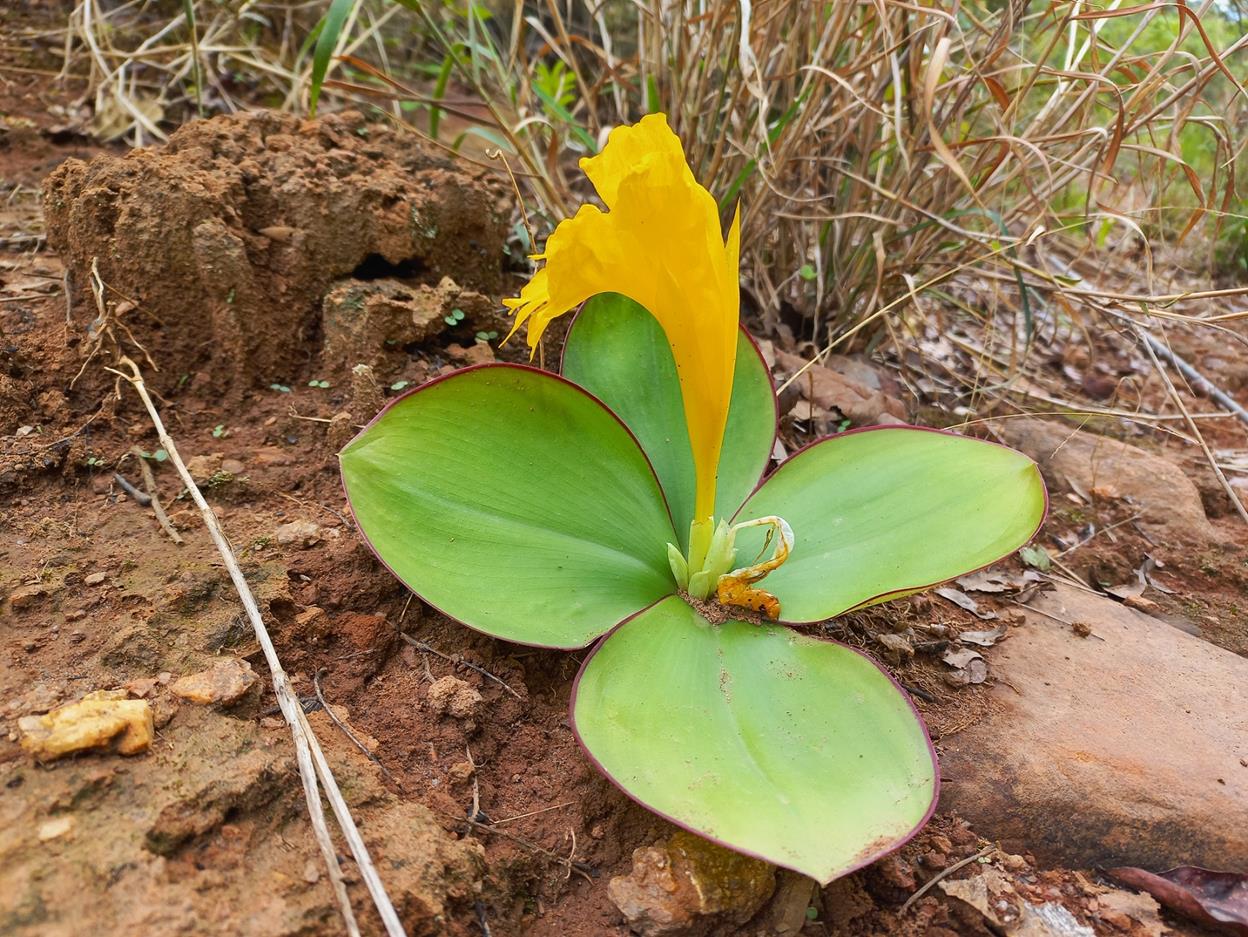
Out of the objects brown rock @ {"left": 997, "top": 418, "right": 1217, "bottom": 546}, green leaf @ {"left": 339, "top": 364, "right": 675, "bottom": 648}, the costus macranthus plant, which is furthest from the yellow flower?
brown rock @ {"left": 997, "top": 418, "right": 1217, "bottom": 546}

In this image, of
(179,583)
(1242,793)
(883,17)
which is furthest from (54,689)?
(883,17)

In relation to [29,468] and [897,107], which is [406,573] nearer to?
[29,468]

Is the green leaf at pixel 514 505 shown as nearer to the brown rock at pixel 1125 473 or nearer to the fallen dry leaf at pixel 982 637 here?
the fallen dry leaf at pixel 982 637

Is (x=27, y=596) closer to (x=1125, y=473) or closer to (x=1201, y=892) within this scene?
(x=1201, y=892)

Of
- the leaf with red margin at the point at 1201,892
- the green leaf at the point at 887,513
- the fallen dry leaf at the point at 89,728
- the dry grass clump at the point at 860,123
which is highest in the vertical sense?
the dry grass clump at the point at 860,123

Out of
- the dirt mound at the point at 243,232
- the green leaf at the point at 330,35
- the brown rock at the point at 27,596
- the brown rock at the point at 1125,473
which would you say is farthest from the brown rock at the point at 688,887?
the green leaf at the point at 330,35

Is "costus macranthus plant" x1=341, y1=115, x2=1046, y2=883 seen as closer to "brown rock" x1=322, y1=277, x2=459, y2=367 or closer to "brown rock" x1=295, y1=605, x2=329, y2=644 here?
"brown rock" x1=295, y1=605, x2=329, y2=644
